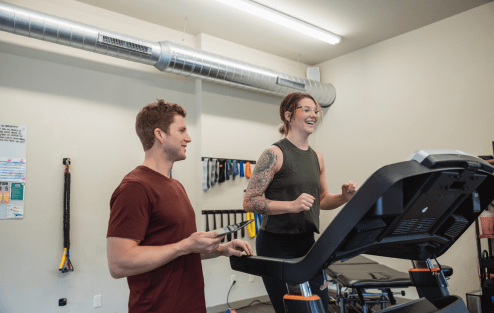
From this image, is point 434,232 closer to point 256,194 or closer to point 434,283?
point 434,283

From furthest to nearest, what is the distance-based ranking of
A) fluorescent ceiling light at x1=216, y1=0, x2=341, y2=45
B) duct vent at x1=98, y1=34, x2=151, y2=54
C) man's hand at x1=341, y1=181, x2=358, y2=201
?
1. fluorescent ceiling light at x1=216, y1=0, x2=341, y2=45
2. duct vent at x1=98, y1=34, x2=151, y2=54
3. man's hand at x1=341, y1=181, x2=358, y2=201

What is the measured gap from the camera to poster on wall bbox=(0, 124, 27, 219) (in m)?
3.01

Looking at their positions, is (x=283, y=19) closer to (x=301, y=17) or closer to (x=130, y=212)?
(x=301, y=17)

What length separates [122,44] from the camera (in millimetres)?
3217

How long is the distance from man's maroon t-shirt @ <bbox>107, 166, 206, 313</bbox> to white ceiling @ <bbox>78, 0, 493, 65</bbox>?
2.79 metres

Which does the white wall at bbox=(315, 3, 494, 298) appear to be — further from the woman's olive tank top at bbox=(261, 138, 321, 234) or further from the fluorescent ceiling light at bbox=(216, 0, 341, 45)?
the woman's olive tank top at bbox=(261, 138, 321, 234)

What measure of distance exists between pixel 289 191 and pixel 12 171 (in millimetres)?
2548

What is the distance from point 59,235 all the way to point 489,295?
3.63 m

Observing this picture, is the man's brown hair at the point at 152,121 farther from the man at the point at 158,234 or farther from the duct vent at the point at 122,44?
the duct vent at the point at 122,44

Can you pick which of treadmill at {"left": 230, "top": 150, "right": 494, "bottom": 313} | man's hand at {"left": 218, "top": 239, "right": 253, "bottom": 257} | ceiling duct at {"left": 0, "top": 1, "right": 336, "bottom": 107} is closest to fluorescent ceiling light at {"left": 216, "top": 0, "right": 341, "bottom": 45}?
Answer: ceiling duct at {"left": 0, "top": 1, "right": 336, "bottom": 107}

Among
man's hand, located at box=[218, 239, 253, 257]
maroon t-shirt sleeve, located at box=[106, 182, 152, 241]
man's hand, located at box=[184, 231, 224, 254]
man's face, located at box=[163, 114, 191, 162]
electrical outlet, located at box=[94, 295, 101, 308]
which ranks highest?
man's face, located at box=[163, 114, 191, 162]

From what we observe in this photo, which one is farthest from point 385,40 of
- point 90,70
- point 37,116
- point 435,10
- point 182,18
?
point 37,116

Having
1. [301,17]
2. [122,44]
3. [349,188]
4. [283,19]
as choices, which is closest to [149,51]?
[122,44]

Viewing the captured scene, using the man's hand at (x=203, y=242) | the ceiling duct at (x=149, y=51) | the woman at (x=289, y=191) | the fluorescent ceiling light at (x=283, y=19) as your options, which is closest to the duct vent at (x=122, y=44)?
the ceiling duct at (x=149, y=51)
